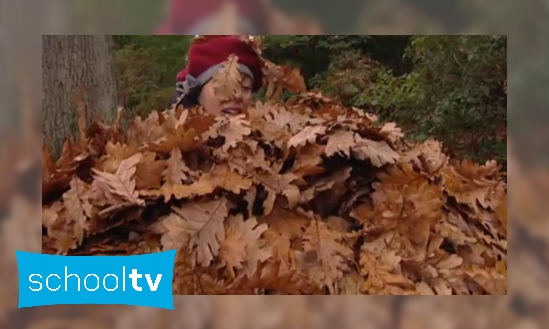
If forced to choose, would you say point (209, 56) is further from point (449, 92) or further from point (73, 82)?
point (449, 92)

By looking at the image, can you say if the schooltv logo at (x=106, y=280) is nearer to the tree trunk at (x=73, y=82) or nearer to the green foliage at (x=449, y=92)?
the tree trunk at (x=73, y=82)

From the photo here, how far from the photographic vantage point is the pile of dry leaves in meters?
2.29

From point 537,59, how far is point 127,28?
1.36m

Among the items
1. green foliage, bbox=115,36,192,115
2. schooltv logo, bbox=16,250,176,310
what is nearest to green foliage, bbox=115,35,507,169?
green foliage, bbox=115,36,192,115

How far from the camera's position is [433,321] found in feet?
7.70

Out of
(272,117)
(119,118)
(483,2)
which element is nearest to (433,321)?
(272,117)

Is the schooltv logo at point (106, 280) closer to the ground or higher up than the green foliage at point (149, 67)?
closer to the ground

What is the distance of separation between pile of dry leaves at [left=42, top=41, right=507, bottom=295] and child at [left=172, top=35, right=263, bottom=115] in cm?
5

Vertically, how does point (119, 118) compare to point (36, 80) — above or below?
below

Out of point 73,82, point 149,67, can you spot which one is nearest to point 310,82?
point 149,67

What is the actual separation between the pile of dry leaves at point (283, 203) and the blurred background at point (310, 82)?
0.20 ft

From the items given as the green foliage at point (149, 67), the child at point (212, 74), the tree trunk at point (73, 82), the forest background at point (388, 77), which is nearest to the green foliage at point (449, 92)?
the forest background at point (388, 77)

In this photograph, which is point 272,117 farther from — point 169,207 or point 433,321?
point 433,321

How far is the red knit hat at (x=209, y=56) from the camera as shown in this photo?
2.36 meters
